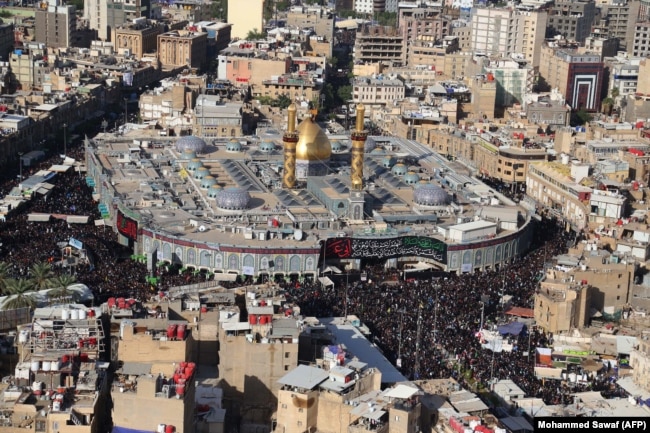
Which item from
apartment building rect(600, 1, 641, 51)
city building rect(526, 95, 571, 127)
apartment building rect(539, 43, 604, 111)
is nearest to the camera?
city building rect(526, 95, 571, 127)

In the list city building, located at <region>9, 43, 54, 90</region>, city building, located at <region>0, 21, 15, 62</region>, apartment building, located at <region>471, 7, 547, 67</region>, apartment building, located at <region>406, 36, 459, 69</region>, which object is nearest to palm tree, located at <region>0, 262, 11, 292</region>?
city building, located at <region>9, 43, 54, 90</region>

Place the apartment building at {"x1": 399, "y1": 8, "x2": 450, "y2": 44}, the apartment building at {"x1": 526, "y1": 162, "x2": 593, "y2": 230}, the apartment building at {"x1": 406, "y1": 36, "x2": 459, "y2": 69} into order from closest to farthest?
the apartment building at {"x1": 526, "y1": 162, "x2": 593, "y2": 230} < the apartment building at {"x1": 406, "y1": 36, "x2": 459, "y2": 69} < the apartment building at {"x1": 399, "y1": 8, "x2": 450, "y2": 44}

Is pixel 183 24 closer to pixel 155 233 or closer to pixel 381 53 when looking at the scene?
pixel 381 53

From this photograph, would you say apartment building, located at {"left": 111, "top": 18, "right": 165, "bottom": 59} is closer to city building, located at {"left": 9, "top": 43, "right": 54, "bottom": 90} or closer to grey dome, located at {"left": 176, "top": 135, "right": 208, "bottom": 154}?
city building, located at {"left": 9, "top": 43, "right": 54, "bottom": 90}

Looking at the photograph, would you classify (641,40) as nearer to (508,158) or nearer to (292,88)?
(292,88)

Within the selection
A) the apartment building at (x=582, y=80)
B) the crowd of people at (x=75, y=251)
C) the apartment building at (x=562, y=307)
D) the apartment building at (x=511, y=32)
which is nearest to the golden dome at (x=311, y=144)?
the crowd of people at (x=75, y=251)
